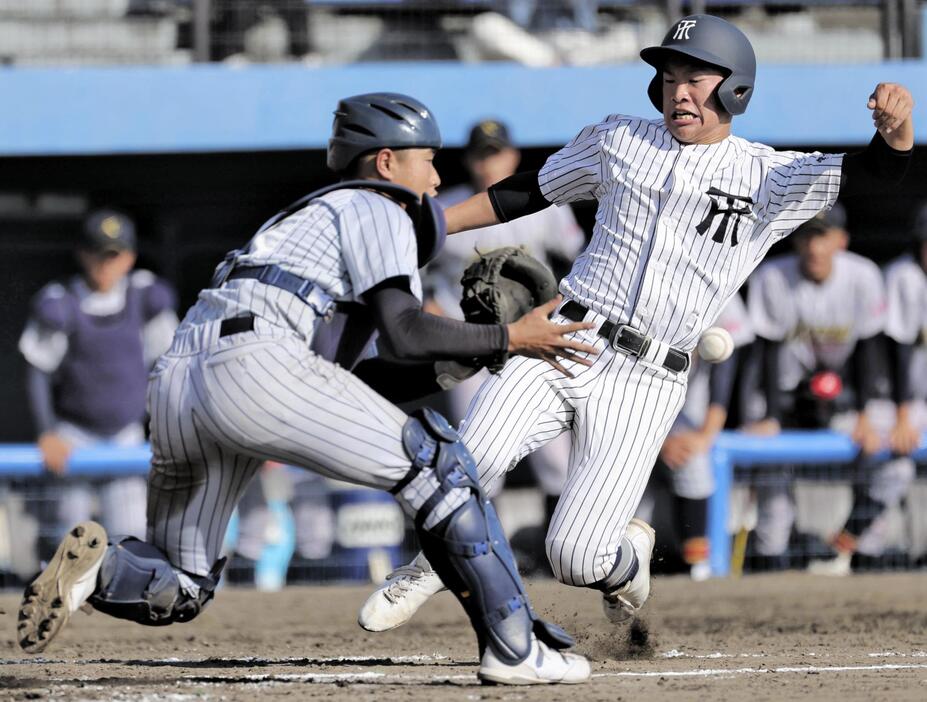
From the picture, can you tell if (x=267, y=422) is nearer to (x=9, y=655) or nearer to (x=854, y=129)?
(x=9, y=655)

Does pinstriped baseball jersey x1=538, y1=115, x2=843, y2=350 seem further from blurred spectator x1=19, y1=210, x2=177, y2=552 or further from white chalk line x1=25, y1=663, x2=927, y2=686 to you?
blurred spectator x1=19, y1=210, x2=177, y2=552

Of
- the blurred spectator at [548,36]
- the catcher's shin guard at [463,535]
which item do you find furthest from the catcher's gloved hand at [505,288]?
the blurred spectator at [548,36]

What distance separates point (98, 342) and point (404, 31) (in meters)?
3.07

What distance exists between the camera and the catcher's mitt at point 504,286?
528 cm

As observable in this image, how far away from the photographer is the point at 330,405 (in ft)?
14.6

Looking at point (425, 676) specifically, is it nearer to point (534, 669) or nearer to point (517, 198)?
point (534, 669)

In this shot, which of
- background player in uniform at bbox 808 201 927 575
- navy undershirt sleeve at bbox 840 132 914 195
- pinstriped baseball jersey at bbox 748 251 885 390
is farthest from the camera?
pinstriped baseball jersey at bbox 748 251 885 390

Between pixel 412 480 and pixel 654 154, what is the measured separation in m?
1.62

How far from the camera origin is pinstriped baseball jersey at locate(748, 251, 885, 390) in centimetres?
936

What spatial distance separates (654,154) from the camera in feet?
18.1

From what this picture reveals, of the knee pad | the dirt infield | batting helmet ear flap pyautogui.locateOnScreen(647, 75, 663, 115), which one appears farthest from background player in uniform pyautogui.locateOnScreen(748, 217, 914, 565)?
the knee pad

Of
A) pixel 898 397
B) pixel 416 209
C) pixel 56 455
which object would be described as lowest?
pixel 56 455

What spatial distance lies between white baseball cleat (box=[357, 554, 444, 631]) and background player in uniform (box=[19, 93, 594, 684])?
2.95 feet

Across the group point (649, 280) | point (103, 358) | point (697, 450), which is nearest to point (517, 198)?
point (649, 280)
